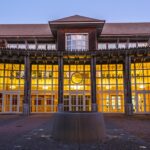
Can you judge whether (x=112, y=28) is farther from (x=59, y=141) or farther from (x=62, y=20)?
(x=59, y=141)

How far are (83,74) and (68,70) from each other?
1.85 meters

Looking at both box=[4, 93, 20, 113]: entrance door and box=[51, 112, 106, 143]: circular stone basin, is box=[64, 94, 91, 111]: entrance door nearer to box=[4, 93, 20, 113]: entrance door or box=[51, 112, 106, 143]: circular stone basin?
box=[4, 93, 20, 113]: entrance door

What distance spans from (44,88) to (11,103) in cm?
413

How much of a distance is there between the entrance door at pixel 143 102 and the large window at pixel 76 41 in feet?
28.2

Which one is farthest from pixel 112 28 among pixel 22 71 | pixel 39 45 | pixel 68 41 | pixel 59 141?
pixel 59 141

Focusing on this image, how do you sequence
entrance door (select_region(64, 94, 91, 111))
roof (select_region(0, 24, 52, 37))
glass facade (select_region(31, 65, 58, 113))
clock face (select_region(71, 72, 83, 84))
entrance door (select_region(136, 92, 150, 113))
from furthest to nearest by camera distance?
1. roof (select_region(0, 24, 52, 37))
2. clock face (select_region(71, 72, 83, 84))
3. glass facade (select_region(31, 65, 58, 113))
4. entrance door (select_region(64, 94, 91, 111))
5. entrance door (select_region(136, 92, 150, 113))

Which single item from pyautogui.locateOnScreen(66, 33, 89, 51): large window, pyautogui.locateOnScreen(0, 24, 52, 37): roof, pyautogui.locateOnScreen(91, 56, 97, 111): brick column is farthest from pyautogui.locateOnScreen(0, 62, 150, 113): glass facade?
pyautogui.locateOnScreen(0, 24, 52, 37): roof

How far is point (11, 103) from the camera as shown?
25422mm

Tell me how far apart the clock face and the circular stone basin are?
17.4 metres

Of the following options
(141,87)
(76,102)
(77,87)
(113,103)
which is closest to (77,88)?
(77,87)

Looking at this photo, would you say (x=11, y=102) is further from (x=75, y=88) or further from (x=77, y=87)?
(x=77, y=87)

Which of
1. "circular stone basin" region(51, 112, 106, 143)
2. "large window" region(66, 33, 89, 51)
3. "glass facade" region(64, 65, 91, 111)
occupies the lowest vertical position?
"circular stone basin" region(51, 112, 106, 143)

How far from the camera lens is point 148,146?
7570 millimetres

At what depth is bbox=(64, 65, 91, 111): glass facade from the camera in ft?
83.8
